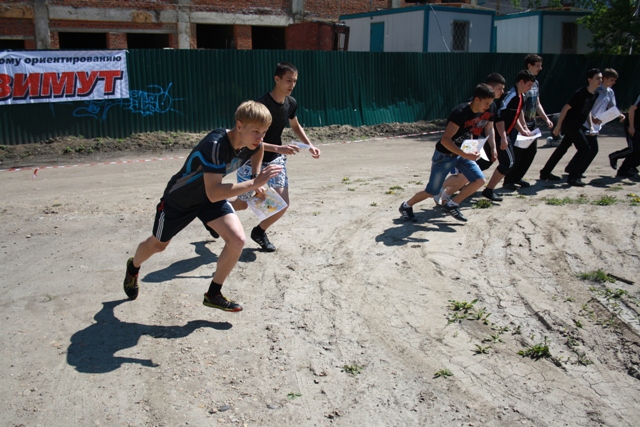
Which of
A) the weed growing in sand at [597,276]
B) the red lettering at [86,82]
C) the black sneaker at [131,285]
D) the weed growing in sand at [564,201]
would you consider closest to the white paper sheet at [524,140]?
the weed growing in sand at [564,201]

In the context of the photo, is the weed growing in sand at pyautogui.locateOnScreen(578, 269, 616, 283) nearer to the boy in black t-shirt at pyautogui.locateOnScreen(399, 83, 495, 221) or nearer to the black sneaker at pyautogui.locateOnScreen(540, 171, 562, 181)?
the boy in black t-shirt at pyautogui.locateOnScreen(399, 83, 495, 221)

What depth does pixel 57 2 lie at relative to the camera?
77.2 feet

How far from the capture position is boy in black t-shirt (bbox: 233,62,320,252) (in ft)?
21.6

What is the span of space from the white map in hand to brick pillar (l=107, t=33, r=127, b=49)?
2115 cm

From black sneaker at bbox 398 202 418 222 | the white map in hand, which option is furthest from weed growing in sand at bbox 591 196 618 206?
the white map in hand

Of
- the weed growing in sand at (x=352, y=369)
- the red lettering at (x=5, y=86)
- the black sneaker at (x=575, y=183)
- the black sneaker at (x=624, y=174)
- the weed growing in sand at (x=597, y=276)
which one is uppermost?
the red lettering at (x=5, y=86)

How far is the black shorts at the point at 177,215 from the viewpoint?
5.17 meters

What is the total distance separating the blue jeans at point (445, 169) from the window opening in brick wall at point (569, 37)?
22532mm

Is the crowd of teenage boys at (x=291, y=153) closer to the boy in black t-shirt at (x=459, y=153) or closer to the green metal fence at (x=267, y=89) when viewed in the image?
the boy in black t-shirt at (x=459, y=153)

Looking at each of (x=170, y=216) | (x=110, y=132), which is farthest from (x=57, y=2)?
(x=170, y=216)

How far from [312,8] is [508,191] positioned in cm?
2177

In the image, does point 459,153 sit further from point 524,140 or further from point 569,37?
point 569,37

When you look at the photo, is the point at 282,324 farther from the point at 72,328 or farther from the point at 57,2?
the point at 57,2

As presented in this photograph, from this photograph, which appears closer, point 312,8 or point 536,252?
point 536,252
